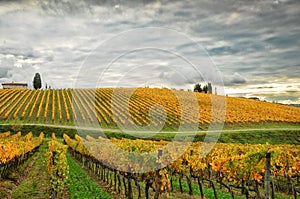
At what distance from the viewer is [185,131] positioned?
51.0 m

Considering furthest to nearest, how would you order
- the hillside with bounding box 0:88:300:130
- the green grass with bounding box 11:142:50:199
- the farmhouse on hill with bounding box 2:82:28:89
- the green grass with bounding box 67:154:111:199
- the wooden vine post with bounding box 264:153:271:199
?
the farmhouse on hill with bounding box 2:82:28:89, the hillside with bounding box 0:88:300:130, the green grass with bounding box 11:142:50:199, the green grass with bounding box 67:154:111:199, the wooden vine post with bounding box 264:153:271:199

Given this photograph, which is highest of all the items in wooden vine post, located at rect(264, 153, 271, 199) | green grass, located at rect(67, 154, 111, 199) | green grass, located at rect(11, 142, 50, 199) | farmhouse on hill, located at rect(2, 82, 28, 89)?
farmhouse on hill, located at rect(2, 82, 28, 89)

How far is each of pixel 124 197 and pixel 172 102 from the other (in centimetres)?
6078

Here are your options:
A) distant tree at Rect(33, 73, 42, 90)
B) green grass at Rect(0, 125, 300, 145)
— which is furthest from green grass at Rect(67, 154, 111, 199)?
distant tree at Rect(33, 73, 42, 90)

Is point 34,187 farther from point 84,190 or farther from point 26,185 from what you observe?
point 84,190

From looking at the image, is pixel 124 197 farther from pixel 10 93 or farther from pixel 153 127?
pixel 10 93

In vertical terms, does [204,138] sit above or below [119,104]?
below

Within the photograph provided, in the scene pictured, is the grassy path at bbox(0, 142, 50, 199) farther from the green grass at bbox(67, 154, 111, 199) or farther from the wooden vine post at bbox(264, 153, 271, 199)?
the wooden vine post at bbox(264, 153, 271, 199)

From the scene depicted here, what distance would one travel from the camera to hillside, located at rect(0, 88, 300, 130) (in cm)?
5650

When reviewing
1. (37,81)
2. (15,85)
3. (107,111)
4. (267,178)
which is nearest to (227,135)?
(107,111)

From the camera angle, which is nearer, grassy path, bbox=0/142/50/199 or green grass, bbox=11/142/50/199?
grassy path, bbox=0/142/50/199

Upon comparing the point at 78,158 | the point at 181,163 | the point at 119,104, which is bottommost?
the point at 78,158

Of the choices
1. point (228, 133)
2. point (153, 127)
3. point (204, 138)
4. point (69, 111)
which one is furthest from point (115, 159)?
point (69, 111)

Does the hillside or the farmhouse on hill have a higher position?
the farmhouse on hill
